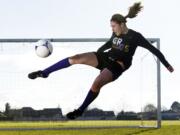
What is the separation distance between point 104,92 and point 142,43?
5.59 metres

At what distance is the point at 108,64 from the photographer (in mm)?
13297

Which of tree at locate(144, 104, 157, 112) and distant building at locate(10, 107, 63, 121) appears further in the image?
tree at locate(144, 104, 157, 112)

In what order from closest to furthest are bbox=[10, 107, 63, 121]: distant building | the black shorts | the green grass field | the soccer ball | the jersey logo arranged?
the black shorts < the jersey logo < the soccer ball < bbox=[10, 107, 63, 121]: distant building < the green grass field

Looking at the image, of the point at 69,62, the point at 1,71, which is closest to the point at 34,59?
the point at 1,71

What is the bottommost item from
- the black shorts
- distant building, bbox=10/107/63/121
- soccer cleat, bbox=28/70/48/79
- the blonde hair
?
distant building, bbox=10/107/63/121

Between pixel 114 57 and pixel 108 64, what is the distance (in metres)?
0.23

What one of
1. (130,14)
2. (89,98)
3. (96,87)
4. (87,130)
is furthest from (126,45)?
(87,130)

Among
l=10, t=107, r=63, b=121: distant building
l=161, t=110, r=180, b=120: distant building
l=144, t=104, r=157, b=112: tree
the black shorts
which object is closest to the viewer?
the black shorts

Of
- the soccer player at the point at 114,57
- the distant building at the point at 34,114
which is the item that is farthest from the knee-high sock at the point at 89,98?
the distant building at the point at 34,114

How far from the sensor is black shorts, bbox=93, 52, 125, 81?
1330cm

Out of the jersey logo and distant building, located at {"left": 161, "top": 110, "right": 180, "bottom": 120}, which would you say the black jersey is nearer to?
the jersey logo

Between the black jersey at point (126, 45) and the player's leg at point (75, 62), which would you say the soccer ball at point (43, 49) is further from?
the black jersey at point (126, 45)

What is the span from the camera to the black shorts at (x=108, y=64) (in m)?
13.3

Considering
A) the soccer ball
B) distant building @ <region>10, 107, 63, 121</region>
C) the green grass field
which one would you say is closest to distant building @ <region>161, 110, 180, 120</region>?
the green grass field
